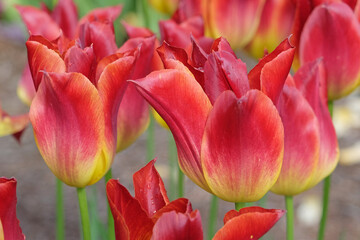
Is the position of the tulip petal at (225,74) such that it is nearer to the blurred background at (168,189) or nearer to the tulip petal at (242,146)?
the tulip petal at (242,146)

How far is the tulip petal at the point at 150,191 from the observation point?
0.48 metres

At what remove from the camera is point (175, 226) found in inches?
16.6

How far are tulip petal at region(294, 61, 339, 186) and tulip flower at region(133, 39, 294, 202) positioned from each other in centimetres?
9

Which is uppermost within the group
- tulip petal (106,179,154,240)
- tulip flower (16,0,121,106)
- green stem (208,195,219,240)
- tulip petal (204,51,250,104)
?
tulip petal (204,51,250,104)

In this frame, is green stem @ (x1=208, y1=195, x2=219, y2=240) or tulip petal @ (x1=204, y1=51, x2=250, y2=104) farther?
green stem @ (x1=208, y1=195, x2=219, y2=240)

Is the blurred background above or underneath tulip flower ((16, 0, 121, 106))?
underneath

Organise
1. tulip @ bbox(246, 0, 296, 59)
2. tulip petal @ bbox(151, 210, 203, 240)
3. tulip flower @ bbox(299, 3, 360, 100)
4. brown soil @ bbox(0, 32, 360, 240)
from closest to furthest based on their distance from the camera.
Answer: tulip petal @ bbox(151, 210, 203, 240) < tulip flower @ bbox(299, 3, 360, 100) < tulip @ bbox(246, 0, 296, 59) < brown soil @ bbox(0, 32, 360, 240)

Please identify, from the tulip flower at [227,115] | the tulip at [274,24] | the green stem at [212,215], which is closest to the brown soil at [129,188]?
the green stem at [212,215]

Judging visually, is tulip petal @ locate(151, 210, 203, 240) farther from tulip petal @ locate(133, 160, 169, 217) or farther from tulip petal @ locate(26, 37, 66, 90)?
tulip petal @ locate(26, 37, 66, 90)

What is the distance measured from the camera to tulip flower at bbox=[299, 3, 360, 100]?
73cm

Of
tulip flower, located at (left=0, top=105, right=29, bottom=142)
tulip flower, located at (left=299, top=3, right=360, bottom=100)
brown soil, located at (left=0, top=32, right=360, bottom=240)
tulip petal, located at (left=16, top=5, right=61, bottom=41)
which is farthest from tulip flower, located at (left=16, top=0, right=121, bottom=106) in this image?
brown soil, located at (left=0, top=32, right=360, bottom=240)

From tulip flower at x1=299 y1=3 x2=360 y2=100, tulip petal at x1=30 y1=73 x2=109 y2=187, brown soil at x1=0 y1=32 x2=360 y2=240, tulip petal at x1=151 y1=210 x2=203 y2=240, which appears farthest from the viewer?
brown soil at x1=0 y1=32 x2=360 y2=240

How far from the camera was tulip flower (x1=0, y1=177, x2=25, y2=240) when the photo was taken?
45cm

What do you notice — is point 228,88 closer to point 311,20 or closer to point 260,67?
point 260,67
